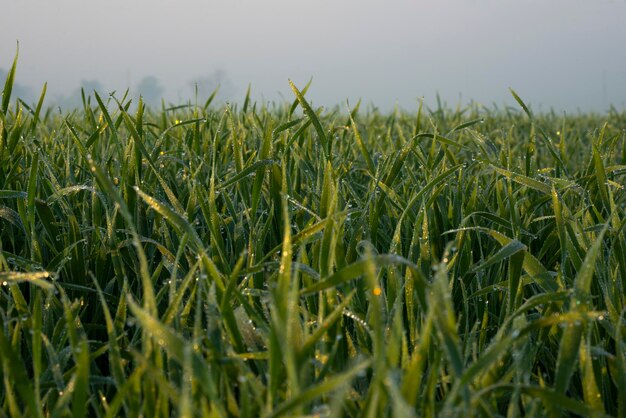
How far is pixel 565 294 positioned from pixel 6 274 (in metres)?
0.74

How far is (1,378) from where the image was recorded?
931 mm

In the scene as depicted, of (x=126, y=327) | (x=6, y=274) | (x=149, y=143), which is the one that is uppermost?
(x=149, y=143)

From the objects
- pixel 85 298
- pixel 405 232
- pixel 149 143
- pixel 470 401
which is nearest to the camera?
pixel 470 401

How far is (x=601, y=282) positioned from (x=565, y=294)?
0.20m

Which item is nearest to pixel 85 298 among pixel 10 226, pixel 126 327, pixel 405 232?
pixel 126 327

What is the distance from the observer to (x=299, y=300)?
1050 mm

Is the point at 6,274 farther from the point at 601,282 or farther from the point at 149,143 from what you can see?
the point at 149,143

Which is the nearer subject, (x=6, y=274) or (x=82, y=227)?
(x=6, y=274)

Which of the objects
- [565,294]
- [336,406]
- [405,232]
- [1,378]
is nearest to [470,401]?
[336,406]

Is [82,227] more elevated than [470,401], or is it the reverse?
[82,227]

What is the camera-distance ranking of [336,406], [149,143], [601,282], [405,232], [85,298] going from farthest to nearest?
[149,143] → [405,232] → [85,298] → [601,282] → [336,406]

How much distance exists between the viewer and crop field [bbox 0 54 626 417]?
698mm

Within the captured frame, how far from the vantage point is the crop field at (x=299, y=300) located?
27.5 inches

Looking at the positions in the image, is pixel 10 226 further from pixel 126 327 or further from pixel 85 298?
pixel 126 327
